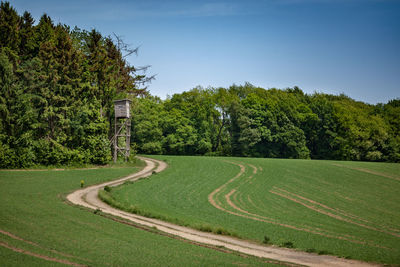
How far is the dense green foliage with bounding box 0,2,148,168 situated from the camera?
120 feet

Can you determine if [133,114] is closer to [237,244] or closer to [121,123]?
[121,123]

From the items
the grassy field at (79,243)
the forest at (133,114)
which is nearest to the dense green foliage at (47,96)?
the forest at (133,114)

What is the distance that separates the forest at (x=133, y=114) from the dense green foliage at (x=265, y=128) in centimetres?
24

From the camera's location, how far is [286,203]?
26.1 metres

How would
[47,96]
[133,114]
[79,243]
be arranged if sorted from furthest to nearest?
[133,114]
[47,96]
[79,243]

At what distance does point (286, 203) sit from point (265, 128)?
1974 inches

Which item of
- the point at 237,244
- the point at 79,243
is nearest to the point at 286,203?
the point at 237,244

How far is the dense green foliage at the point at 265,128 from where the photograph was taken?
232 feet

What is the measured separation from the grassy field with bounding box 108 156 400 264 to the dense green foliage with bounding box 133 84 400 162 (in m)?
28.6

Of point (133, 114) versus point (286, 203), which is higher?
point (133, 114)

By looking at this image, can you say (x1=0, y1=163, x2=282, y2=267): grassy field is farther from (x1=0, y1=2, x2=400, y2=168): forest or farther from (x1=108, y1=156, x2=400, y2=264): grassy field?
(x1=0, y1=2, x2=400, y2=168): forest

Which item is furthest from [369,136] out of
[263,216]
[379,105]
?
[263,216]

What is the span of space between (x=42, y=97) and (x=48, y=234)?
3272 cm

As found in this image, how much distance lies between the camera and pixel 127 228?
15.9 meters
